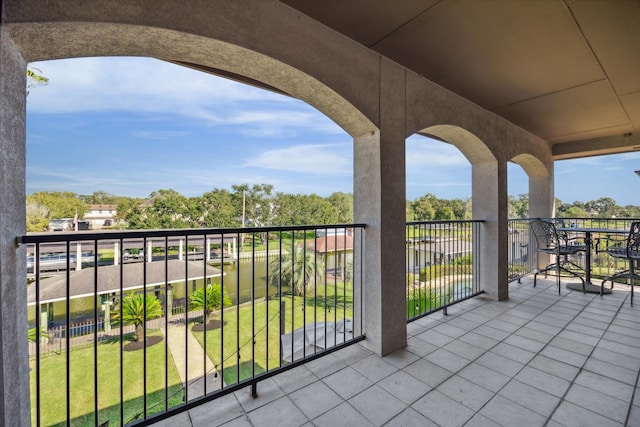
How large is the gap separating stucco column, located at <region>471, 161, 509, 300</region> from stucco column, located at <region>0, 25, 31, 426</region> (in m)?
4.53

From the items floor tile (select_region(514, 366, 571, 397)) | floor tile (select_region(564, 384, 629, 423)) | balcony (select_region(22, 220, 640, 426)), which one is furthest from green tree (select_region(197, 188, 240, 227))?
floor tile (select_region(564, 384, 629, 423))

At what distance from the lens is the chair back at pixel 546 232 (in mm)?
4168

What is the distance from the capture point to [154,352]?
1128 centimetres

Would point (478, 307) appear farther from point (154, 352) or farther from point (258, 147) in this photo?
point (258, 147)

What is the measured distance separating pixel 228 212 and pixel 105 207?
41.8 feet

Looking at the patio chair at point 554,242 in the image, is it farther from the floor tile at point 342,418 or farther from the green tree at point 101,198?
the green tree at point 101,198

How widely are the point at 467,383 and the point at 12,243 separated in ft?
8.99

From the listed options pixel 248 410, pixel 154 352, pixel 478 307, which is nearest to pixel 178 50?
pixel 248 410

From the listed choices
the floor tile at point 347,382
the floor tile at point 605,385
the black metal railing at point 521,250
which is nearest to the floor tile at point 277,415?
the floor tile at point 347,382

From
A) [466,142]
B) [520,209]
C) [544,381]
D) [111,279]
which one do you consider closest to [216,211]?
[111,279]

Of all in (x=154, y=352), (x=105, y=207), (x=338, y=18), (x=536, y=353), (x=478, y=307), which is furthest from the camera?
(x=105, y=207)

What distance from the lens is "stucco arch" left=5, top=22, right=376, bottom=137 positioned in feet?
4.22

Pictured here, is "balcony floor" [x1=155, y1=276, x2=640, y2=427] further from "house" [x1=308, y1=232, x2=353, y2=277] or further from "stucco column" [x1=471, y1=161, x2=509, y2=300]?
"house" [x1=308, y1=232, x2=353, y2=277]

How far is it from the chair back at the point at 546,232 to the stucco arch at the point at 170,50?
3.70 metres
